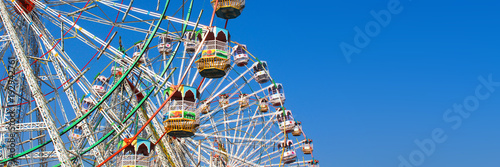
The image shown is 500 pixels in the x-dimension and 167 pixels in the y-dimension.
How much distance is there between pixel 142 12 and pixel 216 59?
4.45 metres

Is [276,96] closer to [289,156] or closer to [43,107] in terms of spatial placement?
[289,156]

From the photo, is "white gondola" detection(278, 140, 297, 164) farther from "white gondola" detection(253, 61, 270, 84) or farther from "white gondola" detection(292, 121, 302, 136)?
"white gondola" detection(253, 61, 270, 84)

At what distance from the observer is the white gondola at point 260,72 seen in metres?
44.0

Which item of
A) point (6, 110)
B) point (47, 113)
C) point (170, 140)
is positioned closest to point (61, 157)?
point (47, 113)

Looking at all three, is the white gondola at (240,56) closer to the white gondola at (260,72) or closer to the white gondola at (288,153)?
the white gondola at (260,72)

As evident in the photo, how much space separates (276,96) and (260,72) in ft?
8.03

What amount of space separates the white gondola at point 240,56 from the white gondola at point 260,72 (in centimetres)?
195

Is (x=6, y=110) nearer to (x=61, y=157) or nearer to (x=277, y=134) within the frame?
(x=61, y=157)

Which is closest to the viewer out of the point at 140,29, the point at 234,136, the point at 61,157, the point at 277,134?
the point at 61,157

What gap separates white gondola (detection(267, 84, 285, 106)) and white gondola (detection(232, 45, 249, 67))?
4004 millimetres

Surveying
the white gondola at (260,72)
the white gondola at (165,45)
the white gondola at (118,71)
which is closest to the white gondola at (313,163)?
the white gondola at (260,72)

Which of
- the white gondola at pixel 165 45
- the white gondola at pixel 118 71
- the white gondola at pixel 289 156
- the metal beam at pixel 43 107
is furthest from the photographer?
the white gondola at pixel 289 156

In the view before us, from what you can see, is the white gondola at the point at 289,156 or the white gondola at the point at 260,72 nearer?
the white gondola at the point at 260,72

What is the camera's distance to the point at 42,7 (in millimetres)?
27359
